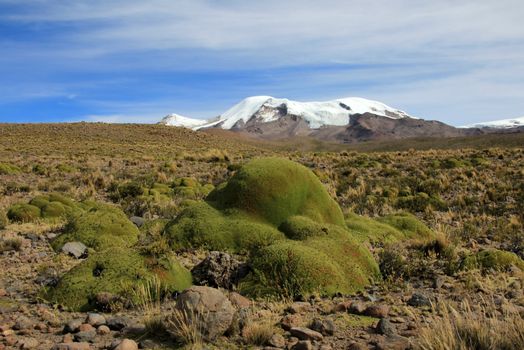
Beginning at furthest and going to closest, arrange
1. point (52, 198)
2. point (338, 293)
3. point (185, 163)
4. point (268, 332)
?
point (185, 163) → point (52, 198) → point (338, 293) → point (268, 332)

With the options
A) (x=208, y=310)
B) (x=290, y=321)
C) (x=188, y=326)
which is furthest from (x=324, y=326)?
(x=188, y=326)

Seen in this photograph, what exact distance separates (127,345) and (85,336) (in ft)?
2.52

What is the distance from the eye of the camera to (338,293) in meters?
6.85

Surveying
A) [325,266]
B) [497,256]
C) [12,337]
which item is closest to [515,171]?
[497,256]

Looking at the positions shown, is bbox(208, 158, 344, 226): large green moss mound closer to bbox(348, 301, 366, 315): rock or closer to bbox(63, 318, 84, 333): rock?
bbox(348, 301, 366, 315): rock

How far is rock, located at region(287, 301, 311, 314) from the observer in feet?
19.7

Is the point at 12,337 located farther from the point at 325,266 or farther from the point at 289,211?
the point at 289,211

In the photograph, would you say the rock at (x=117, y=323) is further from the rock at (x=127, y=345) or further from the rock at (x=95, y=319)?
the rock at (x=127, y=345)

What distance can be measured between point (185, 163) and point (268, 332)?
26.3 metres

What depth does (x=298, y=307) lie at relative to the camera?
6.09 m

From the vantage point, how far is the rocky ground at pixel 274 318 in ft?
16.4

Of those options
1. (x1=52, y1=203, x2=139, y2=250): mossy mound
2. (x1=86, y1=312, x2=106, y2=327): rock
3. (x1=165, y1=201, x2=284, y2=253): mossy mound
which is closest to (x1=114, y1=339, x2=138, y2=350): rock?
(x1=86, y1=312, x2=106, y2=327): rock

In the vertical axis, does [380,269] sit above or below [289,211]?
below

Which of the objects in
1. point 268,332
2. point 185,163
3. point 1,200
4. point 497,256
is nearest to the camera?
point 268,332
